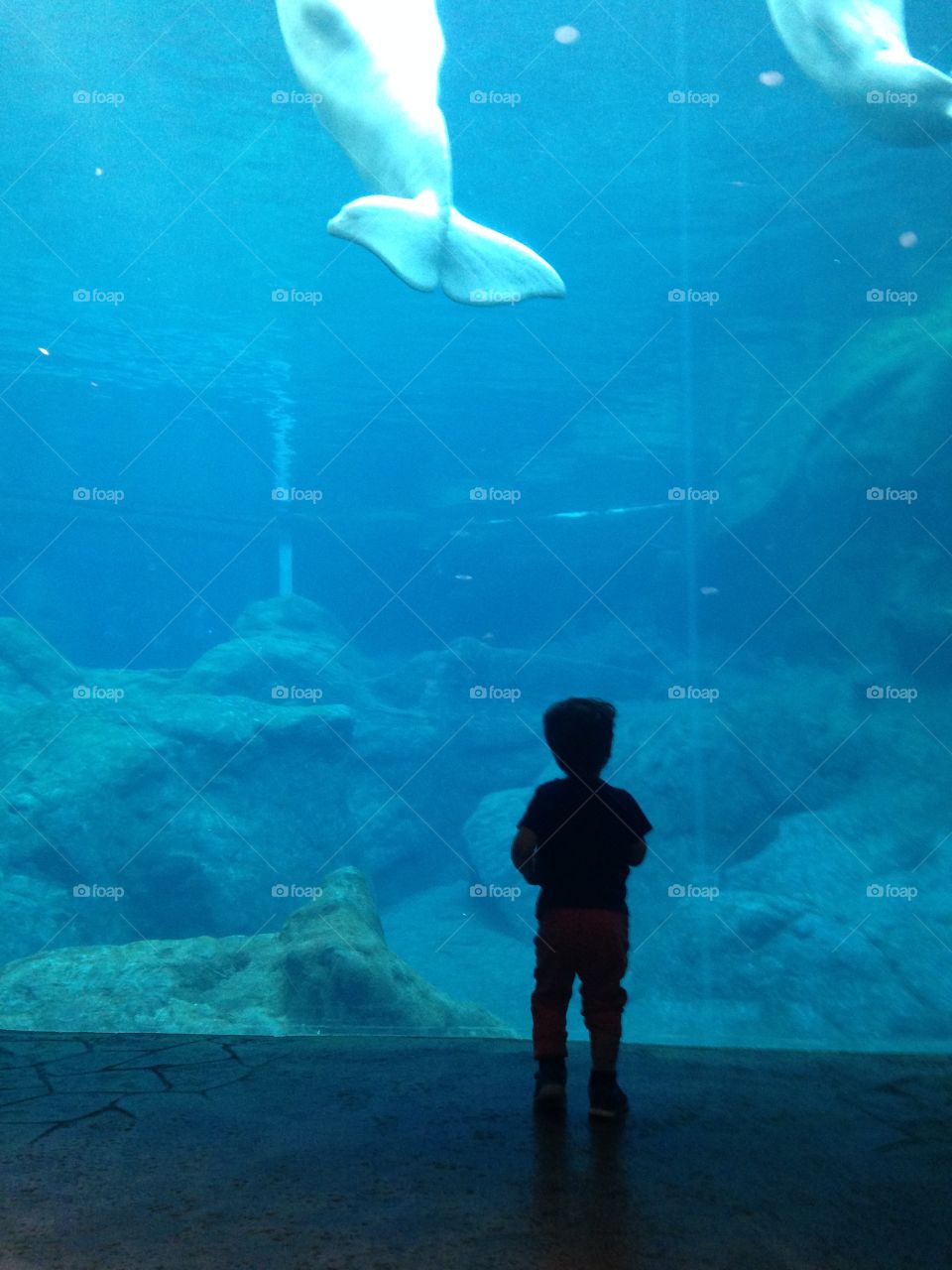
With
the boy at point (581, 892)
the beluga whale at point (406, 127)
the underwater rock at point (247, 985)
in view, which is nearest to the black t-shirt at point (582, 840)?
the boy at point (581, 892)

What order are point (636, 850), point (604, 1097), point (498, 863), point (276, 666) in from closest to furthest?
point (604, 1097)
point (636, 850)
point (498, 863)
point (276, 666)

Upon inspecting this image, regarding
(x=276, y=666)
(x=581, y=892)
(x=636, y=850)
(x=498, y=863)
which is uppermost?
(x=276, y=666)

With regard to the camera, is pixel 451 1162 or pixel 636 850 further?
pixel 636 850

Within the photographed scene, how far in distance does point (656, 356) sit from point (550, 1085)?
2369 cm

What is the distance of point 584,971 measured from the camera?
340cm

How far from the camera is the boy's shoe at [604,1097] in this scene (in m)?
3.22

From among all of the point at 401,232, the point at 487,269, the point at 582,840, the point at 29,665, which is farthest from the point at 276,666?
the point at 582,840

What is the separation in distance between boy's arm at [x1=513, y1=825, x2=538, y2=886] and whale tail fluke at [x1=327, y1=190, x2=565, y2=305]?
4123 millimetres

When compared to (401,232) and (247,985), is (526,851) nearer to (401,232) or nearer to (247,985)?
(247,985)

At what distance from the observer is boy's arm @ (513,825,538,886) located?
11.1 feet

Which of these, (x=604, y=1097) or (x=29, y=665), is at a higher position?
(x=29, y=665)

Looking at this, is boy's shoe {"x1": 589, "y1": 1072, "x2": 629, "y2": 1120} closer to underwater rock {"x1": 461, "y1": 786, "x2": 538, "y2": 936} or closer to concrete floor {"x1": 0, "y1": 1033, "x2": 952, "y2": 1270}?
concrete floor {"x1": 0, "y1": 1033, "x2": 952, "y2": 1270}

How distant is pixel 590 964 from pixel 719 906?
7.01m

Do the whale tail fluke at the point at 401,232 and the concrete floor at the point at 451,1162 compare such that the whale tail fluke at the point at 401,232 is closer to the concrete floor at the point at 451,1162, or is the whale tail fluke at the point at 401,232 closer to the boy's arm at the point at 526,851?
the boy's arm at the point at 526,851
